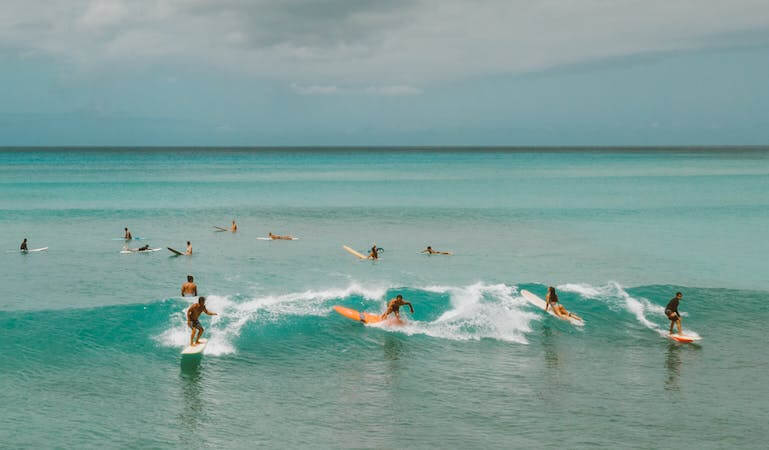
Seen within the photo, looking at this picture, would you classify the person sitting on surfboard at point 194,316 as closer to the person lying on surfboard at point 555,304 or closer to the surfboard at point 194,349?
the surfboard at point 194,349

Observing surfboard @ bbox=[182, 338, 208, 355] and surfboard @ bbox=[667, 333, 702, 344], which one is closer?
surfboard @ bbox=[182, 338, 208, 355]

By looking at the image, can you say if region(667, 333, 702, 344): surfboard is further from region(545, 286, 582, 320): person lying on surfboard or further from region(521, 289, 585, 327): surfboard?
region(545, 286, 582, 320): person lying on surfboard

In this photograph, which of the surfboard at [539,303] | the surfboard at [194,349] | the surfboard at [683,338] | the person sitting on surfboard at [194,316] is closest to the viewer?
the surfboard at [194,349]

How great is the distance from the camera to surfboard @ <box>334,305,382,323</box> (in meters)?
25.3

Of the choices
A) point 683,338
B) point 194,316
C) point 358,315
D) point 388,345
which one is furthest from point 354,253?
point 683,338

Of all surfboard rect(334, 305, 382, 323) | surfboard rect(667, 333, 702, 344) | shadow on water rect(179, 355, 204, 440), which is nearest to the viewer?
shadow on water rect(179, 355, 204, 440)

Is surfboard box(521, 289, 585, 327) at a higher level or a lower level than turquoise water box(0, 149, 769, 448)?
higher

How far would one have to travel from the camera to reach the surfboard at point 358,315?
82.9 feet

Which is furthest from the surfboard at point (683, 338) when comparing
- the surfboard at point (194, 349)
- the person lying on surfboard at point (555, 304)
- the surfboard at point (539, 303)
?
the surfboard at point (194, 349)

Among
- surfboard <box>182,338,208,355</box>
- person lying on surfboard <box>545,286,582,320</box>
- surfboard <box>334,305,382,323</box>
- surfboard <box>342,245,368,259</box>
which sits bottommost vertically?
surfboard <box>182,338,208,355</box>

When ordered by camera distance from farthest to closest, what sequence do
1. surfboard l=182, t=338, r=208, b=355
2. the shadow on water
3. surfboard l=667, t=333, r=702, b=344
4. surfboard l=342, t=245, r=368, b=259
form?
surfboard l=342, t=245, r=368, b=259, surfboard l=667, t=333, r=702, b=344, surfboard l=182, t=338, r=208, b=355, the shadow on water

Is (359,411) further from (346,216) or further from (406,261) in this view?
(346,216)

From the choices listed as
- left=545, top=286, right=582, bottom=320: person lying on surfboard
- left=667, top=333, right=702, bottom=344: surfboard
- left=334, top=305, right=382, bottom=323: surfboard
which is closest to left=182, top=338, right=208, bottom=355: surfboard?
left=334, top=305, right=382, bottom=323: surfboard

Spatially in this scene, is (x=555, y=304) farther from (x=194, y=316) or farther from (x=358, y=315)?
(x=194, y=316)
